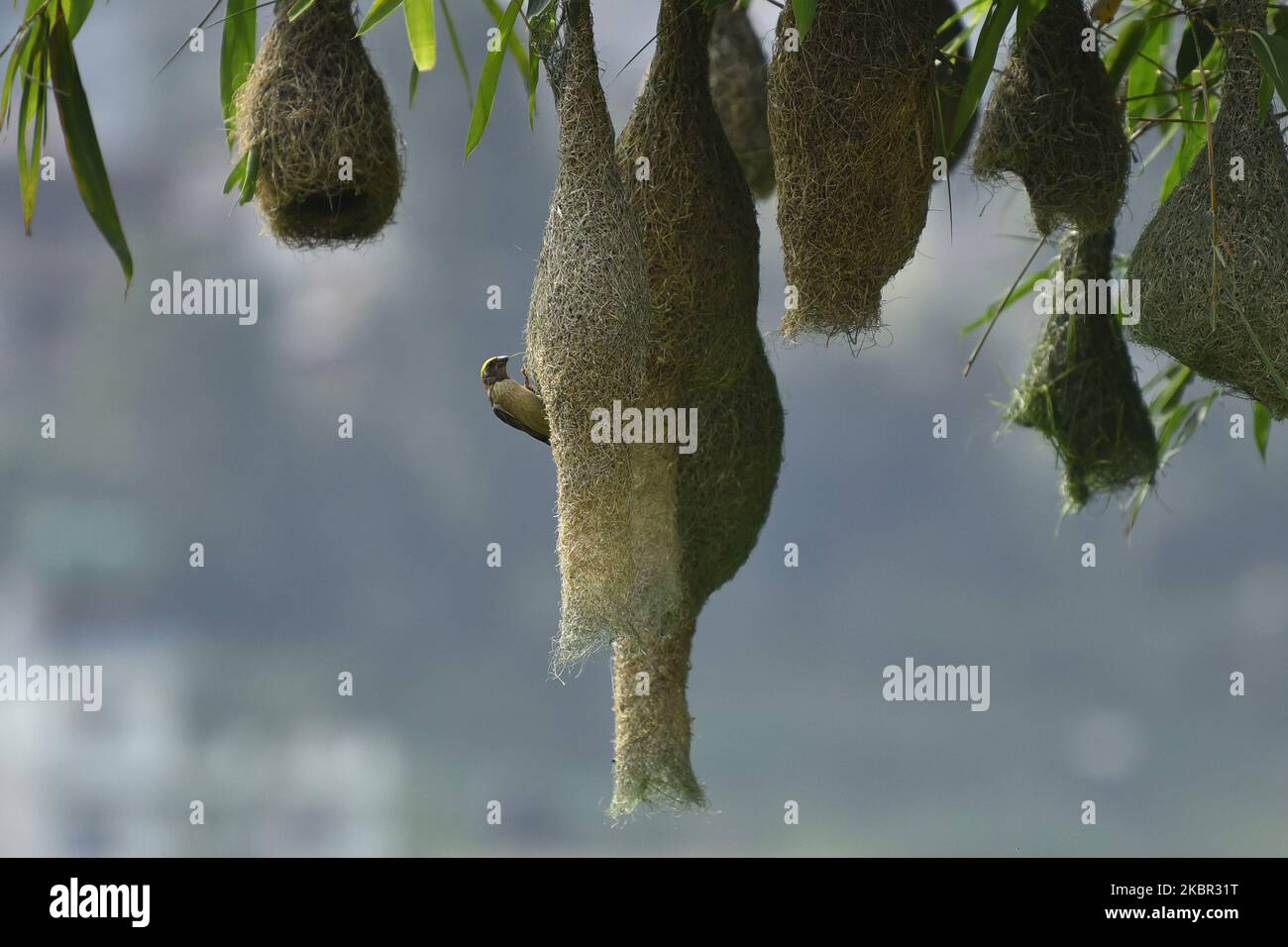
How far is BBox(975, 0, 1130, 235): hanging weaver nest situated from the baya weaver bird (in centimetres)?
90

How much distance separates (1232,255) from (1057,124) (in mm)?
427

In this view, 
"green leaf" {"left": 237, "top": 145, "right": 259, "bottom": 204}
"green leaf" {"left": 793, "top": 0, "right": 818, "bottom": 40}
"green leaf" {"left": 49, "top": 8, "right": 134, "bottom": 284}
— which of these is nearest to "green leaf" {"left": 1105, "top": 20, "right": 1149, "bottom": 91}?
"green leaf" {"left": 793, "top": 0, "right": 818, "bottom": 40}

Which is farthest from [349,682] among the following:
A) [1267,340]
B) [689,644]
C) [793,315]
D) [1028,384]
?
[1267,340]

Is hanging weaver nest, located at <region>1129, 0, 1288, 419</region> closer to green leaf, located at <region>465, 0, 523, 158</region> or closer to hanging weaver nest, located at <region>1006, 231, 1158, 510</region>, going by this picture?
hanging weaver nest, located at <region>1006, 231, 1158, 510</region>

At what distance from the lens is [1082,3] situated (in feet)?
8.70

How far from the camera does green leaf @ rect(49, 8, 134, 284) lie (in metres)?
2.48

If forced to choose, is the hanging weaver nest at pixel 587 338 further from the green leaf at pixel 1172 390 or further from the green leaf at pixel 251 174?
the green leaf at pixel 1172 390

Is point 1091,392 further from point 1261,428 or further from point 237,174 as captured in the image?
point 237,174

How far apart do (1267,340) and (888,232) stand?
2.00 ft

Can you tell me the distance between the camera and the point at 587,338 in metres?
2.29

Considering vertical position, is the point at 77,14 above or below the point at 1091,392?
above

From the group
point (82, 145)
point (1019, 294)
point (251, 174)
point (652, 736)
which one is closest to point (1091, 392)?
point (1019, 294)

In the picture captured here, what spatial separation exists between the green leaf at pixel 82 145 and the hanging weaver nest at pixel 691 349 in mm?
875

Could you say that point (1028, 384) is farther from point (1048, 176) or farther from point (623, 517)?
point (623, 517)
